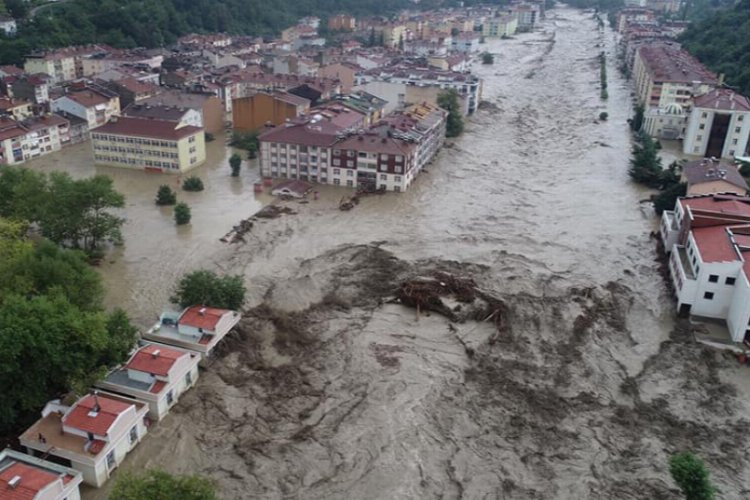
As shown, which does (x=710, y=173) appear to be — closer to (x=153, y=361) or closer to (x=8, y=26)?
(x=153, y=361)

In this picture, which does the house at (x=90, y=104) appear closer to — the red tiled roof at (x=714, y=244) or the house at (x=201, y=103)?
the house at (x=201, y=103)

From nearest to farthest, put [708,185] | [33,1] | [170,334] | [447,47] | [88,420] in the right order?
[88,420], [170,334], [708,185], [33,1], [447,47]

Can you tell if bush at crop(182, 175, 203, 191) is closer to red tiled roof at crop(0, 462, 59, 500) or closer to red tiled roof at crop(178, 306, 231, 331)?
red tiled roof at crop(178, 306, 231, 331)

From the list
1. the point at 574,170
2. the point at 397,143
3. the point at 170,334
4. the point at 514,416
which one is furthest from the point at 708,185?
the point at 170,334

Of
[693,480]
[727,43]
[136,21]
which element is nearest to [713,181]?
[693,480]

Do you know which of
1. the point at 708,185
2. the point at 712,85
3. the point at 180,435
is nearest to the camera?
the point at 180,435

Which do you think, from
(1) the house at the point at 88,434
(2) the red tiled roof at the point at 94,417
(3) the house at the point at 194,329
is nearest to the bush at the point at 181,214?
(3) the house at the point at 194,329

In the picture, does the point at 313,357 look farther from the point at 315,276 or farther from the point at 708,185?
the point at 708,185
